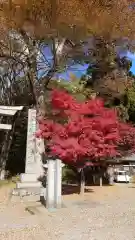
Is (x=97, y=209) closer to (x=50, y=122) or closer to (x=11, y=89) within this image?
(x=50, y=122)

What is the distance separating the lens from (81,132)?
12.8m

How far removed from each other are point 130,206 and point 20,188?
14.7 feet

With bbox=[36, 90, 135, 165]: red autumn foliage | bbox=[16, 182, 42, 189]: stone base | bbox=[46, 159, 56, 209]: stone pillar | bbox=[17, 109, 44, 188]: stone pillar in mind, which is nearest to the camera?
bbox=[46, 159, 56, 209]: stone pillar

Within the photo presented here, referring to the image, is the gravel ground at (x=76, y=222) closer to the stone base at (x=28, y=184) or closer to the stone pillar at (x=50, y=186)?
the stone pillar at (x=50, y=186)

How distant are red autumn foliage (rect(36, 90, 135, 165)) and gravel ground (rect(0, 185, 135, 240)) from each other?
1.86m

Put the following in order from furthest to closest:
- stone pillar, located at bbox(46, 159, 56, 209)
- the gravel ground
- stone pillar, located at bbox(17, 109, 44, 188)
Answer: stone pillar, located at bbox(17, 109, 44, 188)
stone pillar, located at bbox(46, 159, 56, 209)
the gravel ground

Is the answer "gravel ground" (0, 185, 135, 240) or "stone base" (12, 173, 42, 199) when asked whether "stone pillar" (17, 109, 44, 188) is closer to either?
"stone base" (12, 173, 42, 199)

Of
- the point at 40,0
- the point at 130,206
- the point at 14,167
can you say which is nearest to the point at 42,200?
the point at 130,206

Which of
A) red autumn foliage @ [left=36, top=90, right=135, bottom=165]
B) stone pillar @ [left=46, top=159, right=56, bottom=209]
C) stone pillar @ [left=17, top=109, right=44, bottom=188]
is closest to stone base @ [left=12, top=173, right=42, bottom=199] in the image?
stone pillar @ [left=17, top=109, right=44, bottom=188]

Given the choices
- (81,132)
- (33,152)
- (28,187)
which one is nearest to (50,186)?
(81,132)

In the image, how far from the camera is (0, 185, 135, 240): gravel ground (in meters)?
6.79

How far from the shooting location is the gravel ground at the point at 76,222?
6.79m

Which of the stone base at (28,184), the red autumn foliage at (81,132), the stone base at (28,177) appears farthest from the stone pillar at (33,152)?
the red autumn foliage at (81,132)

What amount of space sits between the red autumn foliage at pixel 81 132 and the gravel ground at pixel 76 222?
1.86m
